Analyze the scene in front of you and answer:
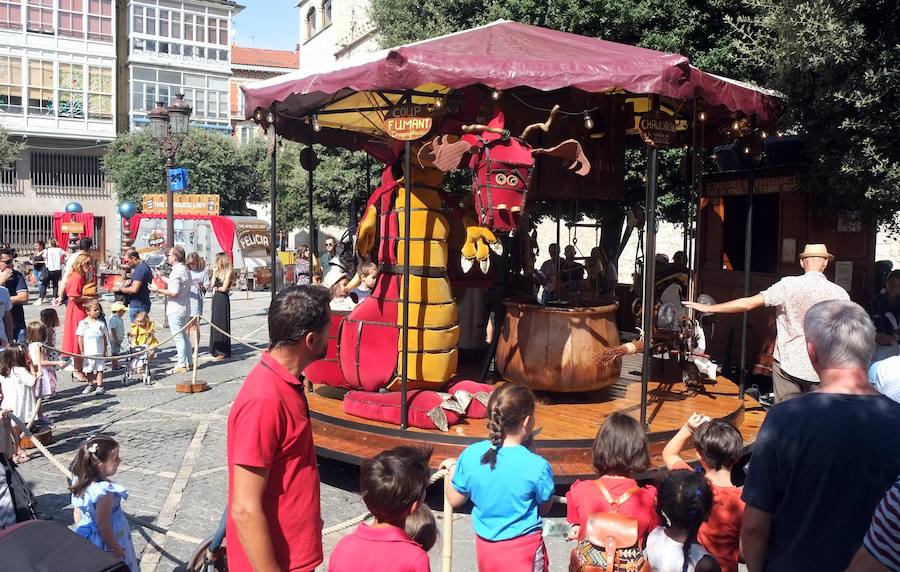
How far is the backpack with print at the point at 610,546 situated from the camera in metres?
3.12

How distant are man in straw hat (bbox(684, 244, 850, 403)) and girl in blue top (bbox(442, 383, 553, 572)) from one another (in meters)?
2.89

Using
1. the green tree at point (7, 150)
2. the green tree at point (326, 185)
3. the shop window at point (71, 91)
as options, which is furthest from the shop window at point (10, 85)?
the green tree at point (326, 185)

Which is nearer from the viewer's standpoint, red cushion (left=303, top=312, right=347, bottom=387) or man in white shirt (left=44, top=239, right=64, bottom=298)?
red cushion (left=303, top=312, right=347, bottom=387)

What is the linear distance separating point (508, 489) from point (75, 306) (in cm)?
891

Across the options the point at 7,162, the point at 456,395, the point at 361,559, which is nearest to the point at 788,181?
the point at 456,395

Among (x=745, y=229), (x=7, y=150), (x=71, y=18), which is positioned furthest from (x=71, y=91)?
(x=745, y=229)

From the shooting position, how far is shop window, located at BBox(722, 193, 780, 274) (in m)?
11.1

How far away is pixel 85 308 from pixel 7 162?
27.9m

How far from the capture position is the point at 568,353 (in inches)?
271

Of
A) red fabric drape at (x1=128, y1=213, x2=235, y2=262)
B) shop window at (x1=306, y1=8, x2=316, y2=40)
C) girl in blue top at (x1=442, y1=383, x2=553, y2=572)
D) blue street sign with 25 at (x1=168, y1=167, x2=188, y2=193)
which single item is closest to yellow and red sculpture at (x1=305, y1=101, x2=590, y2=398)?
girl in blue top at (x1=442, y1=383, x2=553, y2=572)

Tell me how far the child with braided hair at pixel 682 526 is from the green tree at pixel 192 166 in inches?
1387

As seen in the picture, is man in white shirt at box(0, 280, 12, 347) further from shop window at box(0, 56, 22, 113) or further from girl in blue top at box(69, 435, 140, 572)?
shop window at box(0, 56, 22, 113)

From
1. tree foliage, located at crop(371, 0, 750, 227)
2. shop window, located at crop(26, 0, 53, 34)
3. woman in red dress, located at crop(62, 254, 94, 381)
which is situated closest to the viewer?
woman in red dress, located at crop(62, 254, 94, 381)

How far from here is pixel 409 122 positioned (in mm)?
6031
